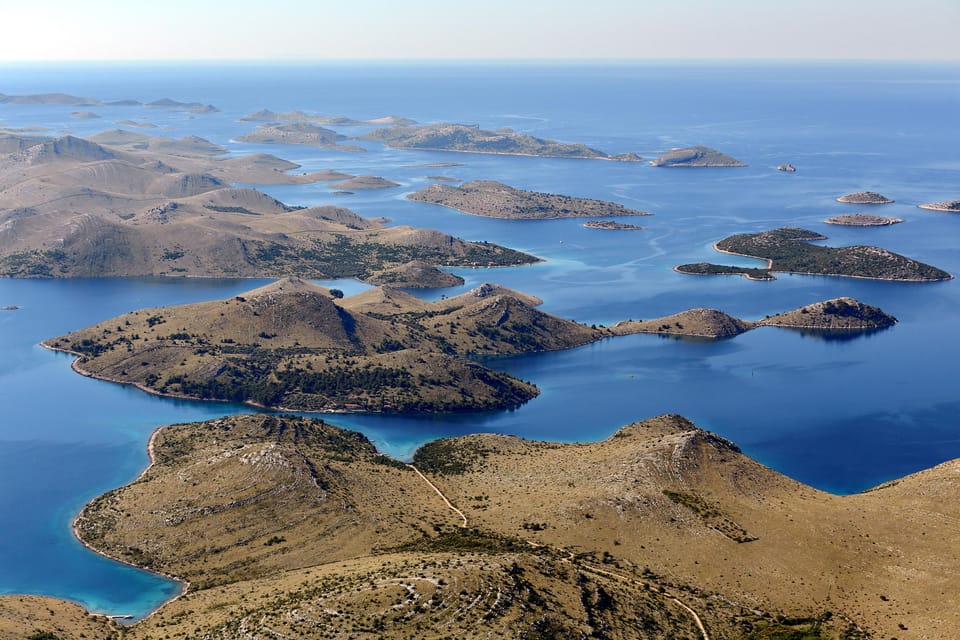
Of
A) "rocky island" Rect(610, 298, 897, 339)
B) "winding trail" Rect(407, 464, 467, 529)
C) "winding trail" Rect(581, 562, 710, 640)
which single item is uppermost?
"winding trail" Rect(581, 562, 710, 640)

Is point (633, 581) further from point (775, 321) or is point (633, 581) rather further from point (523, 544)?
point (775, 321)

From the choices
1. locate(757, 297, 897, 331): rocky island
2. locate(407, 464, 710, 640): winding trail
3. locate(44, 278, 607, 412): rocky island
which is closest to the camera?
locate(407, 464, 710, 640): winding trail

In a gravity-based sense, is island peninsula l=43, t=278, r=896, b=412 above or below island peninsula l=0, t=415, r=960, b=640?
below

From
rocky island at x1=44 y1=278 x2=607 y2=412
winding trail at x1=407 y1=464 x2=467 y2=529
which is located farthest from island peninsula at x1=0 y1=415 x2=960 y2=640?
rocky island at x1=44 y1=278 x2=607 y2=412

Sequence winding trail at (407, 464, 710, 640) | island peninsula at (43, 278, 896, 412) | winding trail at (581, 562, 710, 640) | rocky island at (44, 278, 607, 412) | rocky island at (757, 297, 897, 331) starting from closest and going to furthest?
winding trail at (581, 562, 710, 640), winding trail at (407, 464, 710, 640), rocky island at (44, 278, 607, 412), island peninsula at (43, 278, 896, 412), rocky island at (757, 297, 897, 331)

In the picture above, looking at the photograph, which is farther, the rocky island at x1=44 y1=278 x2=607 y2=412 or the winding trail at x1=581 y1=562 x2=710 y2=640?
the rocky island at x1=44 y1=278 x2=607 y2=412

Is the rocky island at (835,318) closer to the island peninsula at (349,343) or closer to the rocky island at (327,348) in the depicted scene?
the island peninsula at (349,343)

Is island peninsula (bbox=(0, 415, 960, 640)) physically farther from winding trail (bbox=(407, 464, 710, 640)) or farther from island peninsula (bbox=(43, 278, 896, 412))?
island peninsula (bbox=(43, 278, 896, 412))

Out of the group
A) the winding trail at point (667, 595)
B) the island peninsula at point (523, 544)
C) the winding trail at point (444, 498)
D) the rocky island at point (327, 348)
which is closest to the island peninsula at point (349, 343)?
the rocky island at point (327, 348)
